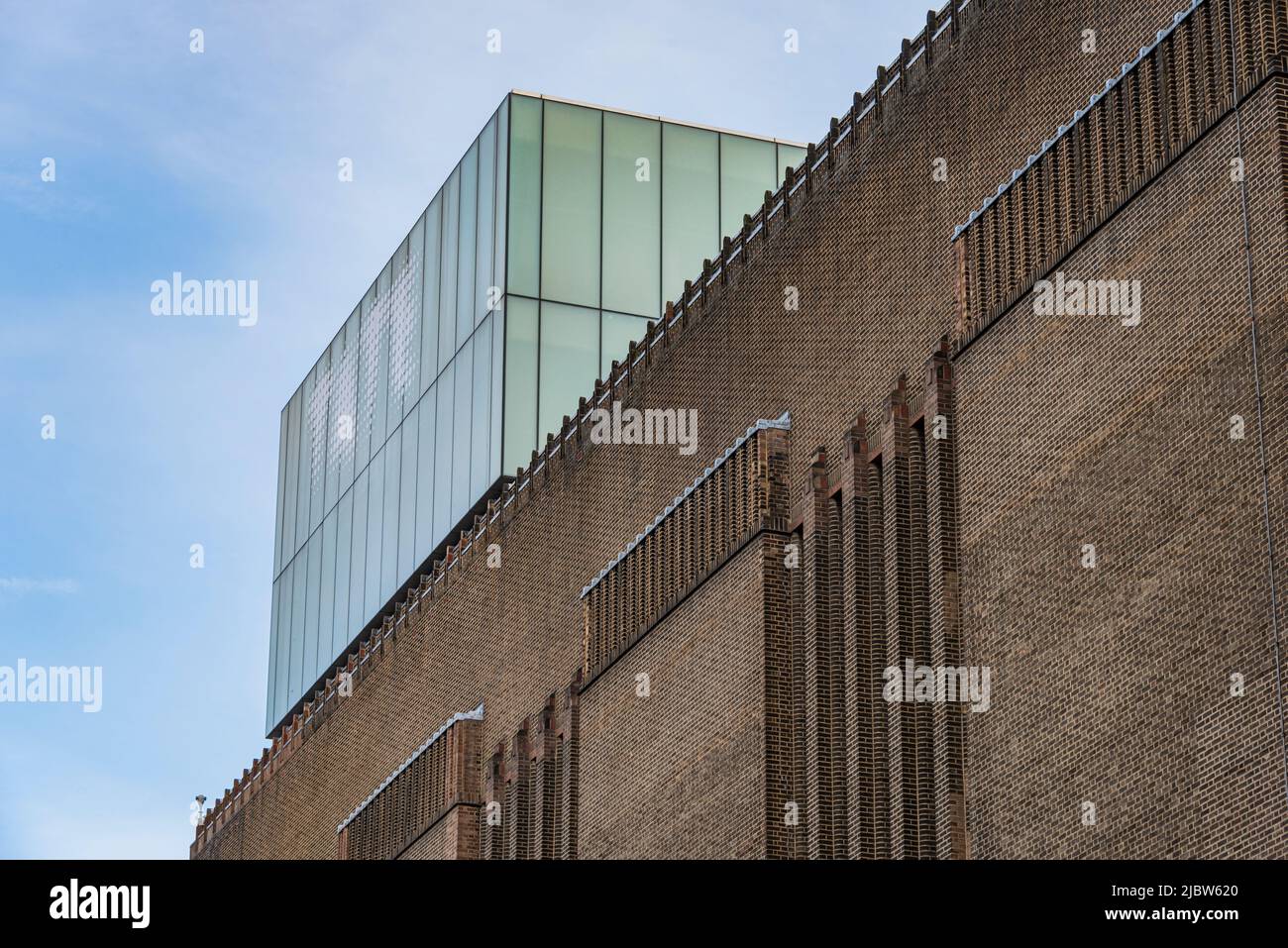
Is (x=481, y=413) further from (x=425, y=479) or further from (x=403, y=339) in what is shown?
(x=403, y=339)

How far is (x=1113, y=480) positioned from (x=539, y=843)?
1598 cm

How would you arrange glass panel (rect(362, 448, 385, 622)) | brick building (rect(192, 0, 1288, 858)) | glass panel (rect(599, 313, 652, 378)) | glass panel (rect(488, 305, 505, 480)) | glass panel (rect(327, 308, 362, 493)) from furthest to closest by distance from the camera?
glass panel (rect(327, 308, 362, 493))
glass panel (rect(362, 448, 385, 622))
glass panel (rect(599, 313, 652, 378))
glass panel (rect(488, 305, 505, 480))
brick building (rect(192, 0, 1288, 858))

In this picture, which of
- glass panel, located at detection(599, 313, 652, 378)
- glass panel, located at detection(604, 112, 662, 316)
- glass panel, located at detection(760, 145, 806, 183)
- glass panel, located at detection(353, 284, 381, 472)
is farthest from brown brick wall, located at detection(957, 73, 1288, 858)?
glass panel, located at detection(353, 284, 381, 472)

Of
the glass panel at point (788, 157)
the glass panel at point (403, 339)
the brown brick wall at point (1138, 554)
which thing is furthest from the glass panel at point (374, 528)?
the brown brick wall at point (1138, 554)

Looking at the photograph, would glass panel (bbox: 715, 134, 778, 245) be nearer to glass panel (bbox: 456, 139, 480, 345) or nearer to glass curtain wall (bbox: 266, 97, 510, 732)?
glass curtain wall (bbox: 266, 97, 510, 732)

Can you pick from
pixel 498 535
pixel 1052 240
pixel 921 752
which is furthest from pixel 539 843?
pixel 1052 240

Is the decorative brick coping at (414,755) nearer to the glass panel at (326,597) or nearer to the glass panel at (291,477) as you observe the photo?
the glass panel at (326,597)

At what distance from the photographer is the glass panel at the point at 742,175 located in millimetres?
56750

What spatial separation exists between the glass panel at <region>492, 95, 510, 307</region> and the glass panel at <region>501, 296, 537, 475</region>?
72cm

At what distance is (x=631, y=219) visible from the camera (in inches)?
2200

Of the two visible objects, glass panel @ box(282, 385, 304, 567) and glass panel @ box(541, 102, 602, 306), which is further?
glass panel @ box(282, 385, 304, 567)

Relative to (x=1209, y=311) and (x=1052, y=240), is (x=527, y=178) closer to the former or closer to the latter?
(x=1052, y=240)

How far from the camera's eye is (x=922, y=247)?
3244 centimetres

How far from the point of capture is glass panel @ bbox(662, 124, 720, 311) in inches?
2191
